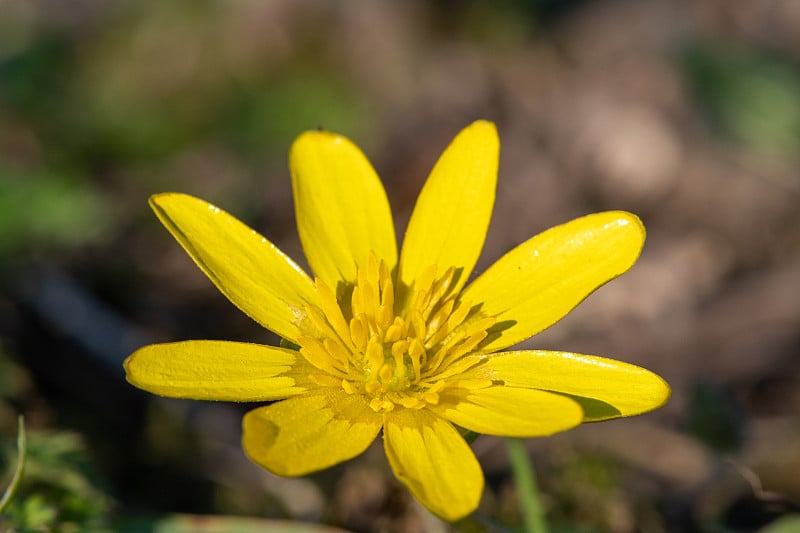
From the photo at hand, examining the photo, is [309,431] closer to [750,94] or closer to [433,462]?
[433,462]

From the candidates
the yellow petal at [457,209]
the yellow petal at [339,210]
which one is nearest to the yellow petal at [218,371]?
the yellow petal at [339,210]

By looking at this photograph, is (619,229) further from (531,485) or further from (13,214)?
(13,214)

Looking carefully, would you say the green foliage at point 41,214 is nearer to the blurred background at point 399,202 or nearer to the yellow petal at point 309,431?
the blurred background at point 399,202

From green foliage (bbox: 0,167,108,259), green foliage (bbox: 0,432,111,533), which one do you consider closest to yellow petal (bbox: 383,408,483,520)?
green foliage (bbox: 0,432,111,533)

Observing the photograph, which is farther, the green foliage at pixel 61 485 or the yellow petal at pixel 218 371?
the green foliage at pixel 61 485

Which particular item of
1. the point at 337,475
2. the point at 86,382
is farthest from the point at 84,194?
the point at 337,475

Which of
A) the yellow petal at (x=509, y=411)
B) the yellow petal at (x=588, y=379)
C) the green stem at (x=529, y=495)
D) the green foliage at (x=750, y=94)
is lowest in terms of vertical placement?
the green stem at (x=529, y=495)

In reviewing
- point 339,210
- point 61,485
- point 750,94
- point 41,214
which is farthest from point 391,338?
point 750,94
